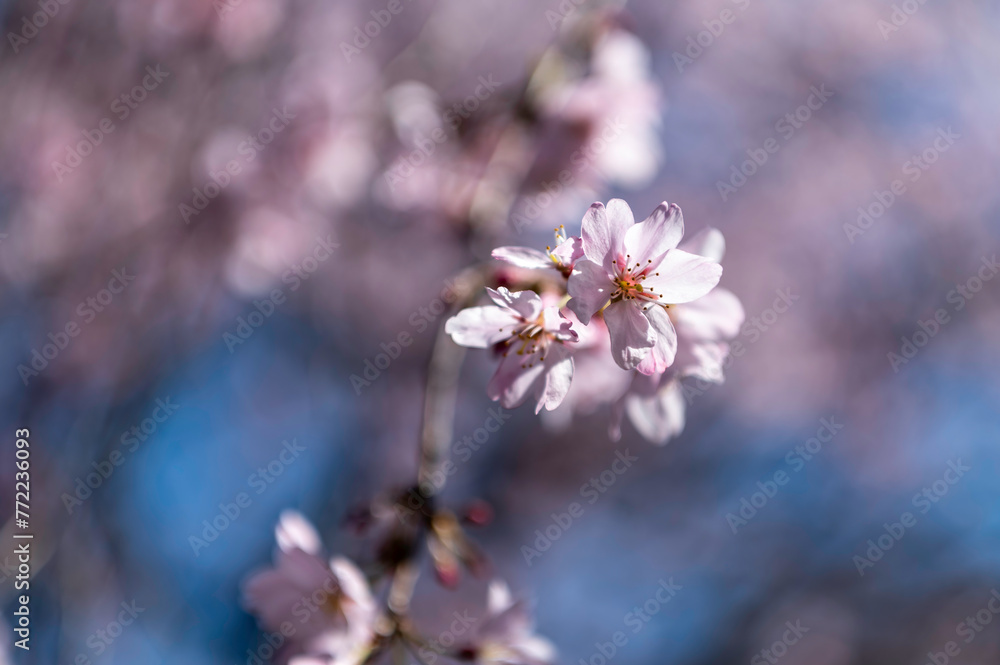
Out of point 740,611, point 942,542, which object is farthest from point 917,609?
point 740,611

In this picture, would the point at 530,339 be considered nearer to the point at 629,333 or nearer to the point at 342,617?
the point at 629,333

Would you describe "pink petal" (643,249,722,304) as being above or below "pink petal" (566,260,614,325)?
above

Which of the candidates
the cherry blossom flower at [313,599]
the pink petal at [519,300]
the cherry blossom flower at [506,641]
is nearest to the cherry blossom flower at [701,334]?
the pink petal at [519,300]

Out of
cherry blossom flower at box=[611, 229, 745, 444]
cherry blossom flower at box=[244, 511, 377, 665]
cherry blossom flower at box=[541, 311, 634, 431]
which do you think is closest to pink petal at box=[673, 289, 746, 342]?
cherry blossom flower at box=[611, 229, 745, 444]

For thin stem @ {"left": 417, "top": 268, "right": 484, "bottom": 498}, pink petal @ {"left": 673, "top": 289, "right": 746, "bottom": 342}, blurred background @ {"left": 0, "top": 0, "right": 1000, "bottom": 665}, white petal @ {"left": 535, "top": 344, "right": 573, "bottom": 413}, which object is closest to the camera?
white petal @ {"left": 535, "top": 344, "right": 573, "bottom": 413}

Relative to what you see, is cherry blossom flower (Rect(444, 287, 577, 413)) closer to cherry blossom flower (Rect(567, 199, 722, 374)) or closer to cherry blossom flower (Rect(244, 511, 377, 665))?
cherry blossom flower (Rect(567, 199, 722, 374))

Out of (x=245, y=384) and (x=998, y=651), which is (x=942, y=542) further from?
(x=245, y=384)

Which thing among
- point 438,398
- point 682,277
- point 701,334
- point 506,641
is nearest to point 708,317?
point 701,334
